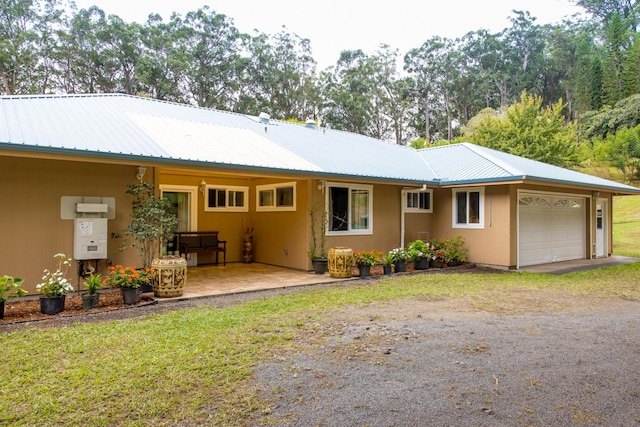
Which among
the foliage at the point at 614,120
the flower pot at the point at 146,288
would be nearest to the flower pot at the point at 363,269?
the flower pot at the point at 146,288

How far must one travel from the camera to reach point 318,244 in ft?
32.0

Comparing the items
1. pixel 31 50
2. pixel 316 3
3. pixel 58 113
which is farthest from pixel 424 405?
pixel 31 50

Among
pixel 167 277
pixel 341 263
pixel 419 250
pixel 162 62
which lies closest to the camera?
pixel 167 277

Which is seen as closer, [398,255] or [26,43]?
[398,255]

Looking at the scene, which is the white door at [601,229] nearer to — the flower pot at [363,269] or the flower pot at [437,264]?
the flower pot at [437,264]

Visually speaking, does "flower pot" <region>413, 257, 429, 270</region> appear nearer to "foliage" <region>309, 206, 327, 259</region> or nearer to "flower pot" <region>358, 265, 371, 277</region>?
"flower pot" <region>358, 265, 371, 277</region>

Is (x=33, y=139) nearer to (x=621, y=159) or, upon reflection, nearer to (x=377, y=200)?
(x=377, y=200)

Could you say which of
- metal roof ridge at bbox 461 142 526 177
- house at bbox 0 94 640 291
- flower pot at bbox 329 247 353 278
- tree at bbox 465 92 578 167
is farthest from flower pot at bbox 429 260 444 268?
tree at bbox 465 92 578 167

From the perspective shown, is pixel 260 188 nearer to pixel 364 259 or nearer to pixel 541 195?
pixel 364 259

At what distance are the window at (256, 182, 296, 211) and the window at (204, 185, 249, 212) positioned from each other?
539mm

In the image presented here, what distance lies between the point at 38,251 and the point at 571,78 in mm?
50359

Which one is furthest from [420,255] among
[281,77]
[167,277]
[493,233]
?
[281,77]

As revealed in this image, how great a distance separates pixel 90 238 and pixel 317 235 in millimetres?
4636

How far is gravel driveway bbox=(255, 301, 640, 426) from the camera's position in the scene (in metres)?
2.86
